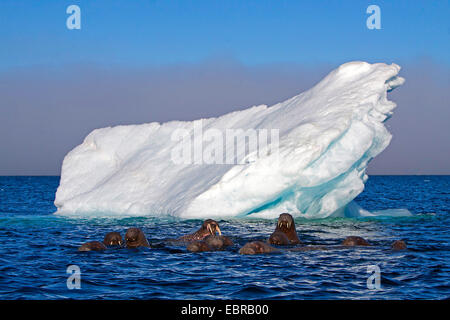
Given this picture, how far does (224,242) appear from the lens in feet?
47.2

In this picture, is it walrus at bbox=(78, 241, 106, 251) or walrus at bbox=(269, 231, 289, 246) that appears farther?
walrus at bbox=(269, 231, 289, 246)

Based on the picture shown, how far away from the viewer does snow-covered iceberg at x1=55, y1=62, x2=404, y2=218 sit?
2050 centimetres

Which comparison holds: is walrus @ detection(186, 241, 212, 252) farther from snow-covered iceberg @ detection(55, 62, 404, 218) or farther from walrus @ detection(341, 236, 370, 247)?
snow-covered iceberg @ detection(55, 62, 404, 218)

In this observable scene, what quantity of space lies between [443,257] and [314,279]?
4.30 metres

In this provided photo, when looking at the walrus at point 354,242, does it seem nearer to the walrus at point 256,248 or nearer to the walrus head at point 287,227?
the walrus head at point 287,227

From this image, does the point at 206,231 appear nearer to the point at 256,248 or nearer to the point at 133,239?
the point at 133,239

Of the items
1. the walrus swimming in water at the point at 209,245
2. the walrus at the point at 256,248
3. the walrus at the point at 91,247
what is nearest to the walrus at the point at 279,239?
the walrus at the point at 256,248

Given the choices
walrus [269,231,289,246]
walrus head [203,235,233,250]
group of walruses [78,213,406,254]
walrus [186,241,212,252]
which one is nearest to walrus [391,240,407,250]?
group of walruses [78,213,406,254]

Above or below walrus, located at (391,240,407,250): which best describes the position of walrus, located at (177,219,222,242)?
above

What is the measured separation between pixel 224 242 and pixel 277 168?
6312 millimetres

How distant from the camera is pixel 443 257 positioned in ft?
43.9

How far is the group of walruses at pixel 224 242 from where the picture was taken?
1355 cm

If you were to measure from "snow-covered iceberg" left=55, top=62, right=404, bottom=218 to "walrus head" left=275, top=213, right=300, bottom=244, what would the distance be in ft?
17.1
